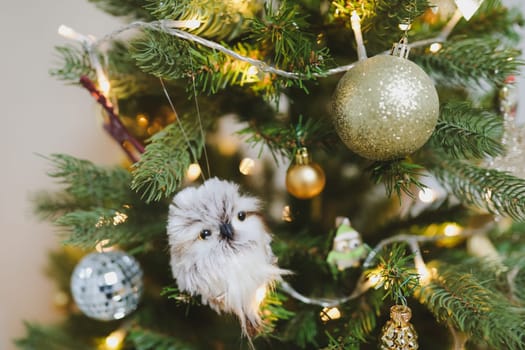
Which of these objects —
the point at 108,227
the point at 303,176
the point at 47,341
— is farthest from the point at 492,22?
the point at 47,341

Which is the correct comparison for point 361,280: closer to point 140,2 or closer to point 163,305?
point 163,305

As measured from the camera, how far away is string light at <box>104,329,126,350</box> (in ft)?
1.96

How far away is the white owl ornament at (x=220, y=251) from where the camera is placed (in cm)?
42

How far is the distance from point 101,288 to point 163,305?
0.40ft

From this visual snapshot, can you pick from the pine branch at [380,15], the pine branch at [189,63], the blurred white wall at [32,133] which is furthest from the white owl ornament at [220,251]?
the blurred white wall at [32,133]

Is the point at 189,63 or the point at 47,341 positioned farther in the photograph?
the point at 47,341

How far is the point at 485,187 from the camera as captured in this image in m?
0.48

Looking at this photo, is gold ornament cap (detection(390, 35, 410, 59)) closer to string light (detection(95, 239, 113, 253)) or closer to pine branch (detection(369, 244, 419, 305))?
pine branch (detection(369, 244, 419, 305))

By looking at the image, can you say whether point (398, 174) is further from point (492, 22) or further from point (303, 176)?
point (492, 22)

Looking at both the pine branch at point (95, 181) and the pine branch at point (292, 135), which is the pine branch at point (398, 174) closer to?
the pine branch at point (292, 135)

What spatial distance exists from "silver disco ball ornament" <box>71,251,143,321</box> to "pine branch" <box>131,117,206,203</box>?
0.14m

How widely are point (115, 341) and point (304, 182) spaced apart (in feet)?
1.11

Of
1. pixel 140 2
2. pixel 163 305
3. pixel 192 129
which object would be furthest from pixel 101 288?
pixel 140 2

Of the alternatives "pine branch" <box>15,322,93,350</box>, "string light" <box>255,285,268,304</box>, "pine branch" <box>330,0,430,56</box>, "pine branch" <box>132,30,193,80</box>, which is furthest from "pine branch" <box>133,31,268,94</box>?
"pine branch" <box>15,322,93,350</box>
